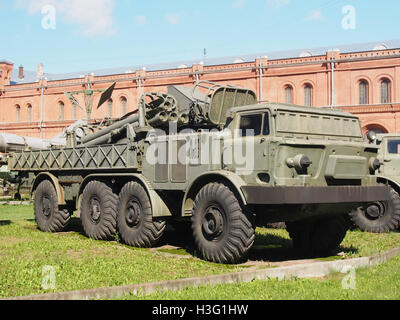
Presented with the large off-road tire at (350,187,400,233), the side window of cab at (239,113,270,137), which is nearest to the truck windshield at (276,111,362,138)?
the side window of cab at (239,113,270,137)

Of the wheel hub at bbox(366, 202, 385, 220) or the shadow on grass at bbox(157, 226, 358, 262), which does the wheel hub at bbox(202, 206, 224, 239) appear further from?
the wheel hub at bbox(366, 202, 385, 220)

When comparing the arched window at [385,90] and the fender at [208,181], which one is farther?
the arched window at [385,90]

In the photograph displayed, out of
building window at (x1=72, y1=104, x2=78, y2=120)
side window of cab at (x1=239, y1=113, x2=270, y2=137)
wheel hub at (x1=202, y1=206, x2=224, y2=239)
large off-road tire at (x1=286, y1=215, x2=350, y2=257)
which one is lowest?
large off-road tire at (x1=286, y1=215, x2=350, y2=257)

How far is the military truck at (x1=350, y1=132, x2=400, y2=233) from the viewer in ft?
39.1

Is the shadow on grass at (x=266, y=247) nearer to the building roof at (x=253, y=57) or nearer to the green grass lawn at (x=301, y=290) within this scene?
the green grass lawn at (x=301, y=290)

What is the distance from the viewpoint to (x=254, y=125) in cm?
793

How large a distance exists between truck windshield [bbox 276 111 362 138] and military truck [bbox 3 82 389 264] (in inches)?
0.7

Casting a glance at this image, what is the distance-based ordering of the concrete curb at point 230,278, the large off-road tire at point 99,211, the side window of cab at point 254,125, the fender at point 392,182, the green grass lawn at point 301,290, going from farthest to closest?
the fender at point 392,182
the large off-road tire at point 99,211
the side window of cab at point 254,125
the green grass lawn at point 301,290
the concrete curb at point 230,278

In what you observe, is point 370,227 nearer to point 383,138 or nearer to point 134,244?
point 383,138

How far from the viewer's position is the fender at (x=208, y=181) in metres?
7.54

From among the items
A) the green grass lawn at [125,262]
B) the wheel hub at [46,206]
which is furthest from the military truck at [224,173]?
the wheel hub at [46,206]

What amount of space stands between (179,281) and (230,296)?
24.3 inches

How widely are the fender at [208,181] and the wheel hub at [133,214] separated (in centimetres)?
127
